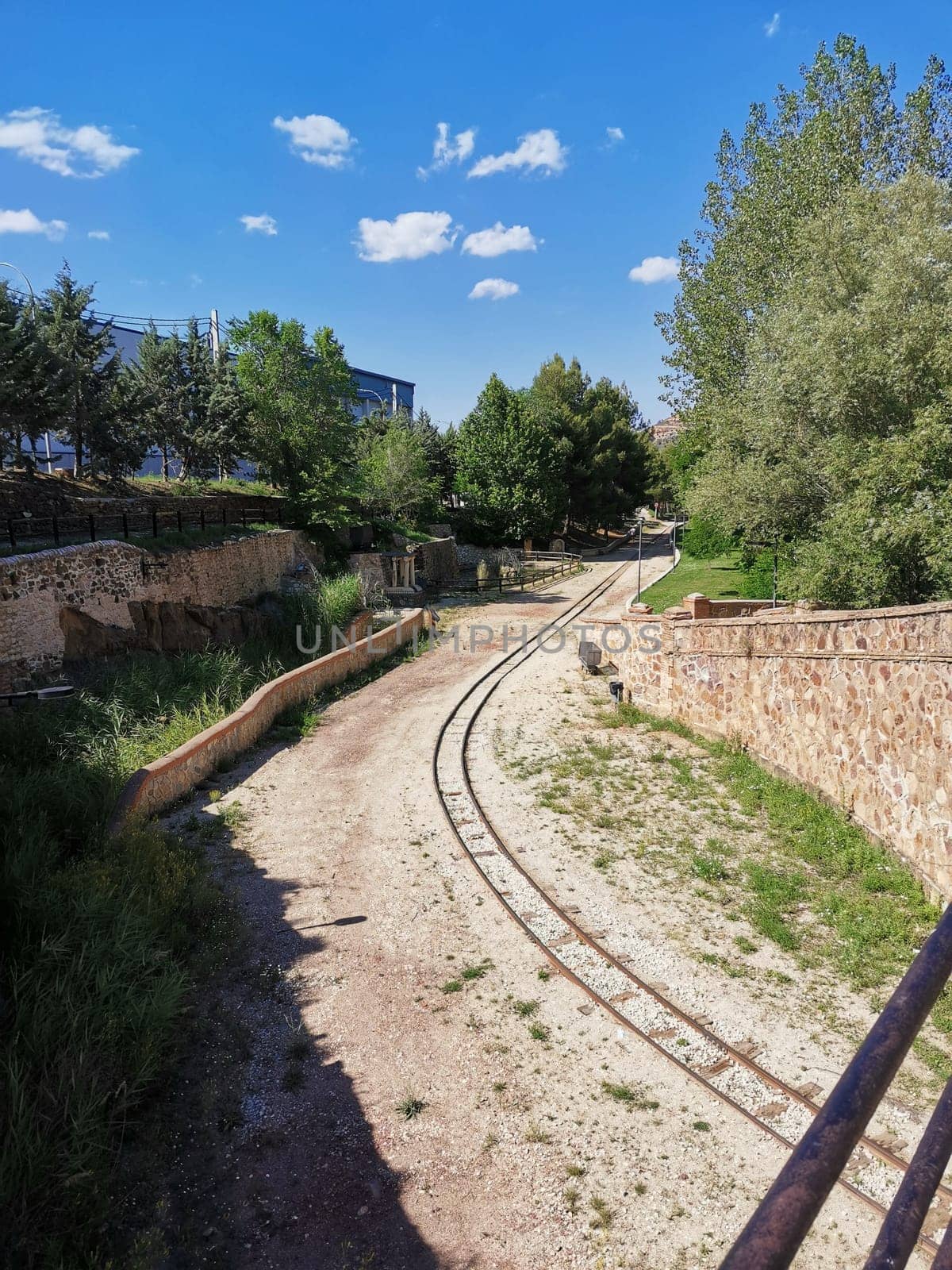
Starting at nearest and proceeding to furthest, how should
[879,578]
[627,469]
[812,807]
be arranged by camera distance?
1. [812,807]
2. [879,578]
3. [627,469]

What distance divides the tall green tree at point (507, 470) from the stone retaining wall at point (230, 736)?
79.1ft

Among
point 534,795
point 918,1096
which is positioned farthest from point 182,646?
point 918,1096

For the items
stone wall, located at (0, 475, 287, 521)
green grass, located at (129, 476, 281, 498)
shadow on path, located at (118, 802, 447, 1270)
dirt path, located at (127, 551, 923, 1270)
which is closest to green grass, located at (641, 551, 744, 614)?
stone wall, located at (0, 475, 287, 521)

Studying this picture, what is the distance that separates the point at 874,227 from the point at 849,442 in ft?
16.3

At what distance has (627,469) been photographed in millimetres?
55500

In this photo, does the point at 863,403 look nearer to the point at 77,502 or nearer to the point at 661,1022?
the point at 661,1022

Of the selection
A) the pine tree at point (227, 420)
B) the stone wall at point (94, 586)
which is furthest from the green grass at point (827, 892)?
the pine tree at point (227, 420)

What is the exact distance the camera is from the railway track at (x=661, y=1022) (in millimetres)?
5070

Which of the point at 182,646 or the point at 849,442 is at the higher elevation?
the point at 849,442

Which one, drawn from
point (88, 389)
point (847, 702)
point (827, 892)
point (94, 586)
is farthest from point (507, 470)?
point (827, 892)

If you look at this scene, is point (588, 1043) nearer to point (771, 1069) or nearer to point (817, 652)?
point (771, 1069)

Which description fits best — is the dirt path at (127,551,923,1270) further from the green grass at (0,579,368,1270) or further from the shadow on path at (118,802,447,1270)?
the green grass at (0,579,368,1270)

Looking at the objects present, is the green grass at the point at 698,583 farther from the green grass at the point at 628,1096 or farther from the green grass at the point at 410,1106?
the green grass at the point at 410,1106

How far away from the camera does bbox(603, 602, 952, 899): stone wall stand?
26.8ft
